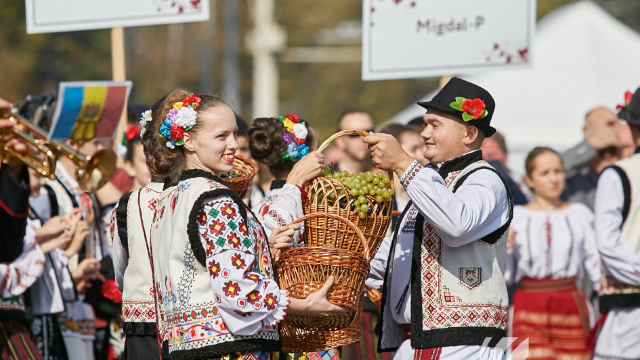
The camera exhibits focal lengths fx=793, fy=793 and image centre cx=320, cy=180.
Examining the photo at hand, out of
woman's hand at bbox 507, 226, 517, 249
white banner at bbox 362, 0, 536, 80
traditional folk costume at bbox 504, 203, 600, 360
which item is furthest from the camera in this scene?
traditional folk costume at bbox 504, 203, 600, 360

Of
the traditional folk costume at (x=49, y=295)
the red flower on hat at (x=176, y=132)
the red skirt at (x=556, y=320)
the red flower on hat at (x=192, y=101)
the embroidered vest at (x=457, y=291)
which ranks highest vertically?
the red flower on hat at (x=192, y=101)

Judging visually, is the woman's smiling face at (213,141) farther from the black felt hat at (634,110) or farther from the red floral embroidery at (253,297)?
the black felt hat at (634,110)

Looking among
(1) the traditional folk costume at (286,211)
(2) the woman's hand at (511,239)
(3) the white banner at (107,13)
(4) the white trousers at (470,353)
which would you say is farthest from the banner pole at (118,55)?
(4) the white trousers at (470,353)

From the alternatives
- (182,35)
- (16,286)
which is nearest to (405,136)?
(16,286)

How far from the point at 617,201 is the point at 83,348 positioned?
3.76 meters

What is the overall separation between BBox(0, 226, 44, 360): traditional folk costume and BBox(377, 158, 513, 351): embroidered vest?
245 cm

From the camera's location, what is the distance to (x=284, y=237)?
3.29 m

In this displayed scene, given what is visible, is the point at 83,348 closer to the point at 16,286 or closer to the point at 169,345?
the point at 16,286

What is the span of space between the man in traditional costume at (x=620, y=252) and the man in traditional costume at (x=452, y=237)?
2.05m

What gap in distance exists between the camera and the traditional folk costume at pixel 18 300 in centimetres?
458

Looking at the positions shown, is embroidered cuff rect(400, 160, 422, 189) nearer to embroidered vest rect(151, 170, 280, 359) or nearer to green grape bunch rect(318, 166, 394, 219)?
green grape bunch rect(318, 166, 394, 219)

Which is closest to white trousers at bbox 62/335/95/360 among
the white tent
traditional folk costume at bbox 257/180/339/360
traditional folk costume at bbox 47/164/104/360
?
traditional folk costume at bbox 47/164/104/360

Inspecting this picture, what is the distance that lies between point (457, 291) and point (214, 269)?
1.11 meters

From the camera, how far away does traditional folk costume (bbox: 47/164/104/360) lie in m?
5.41
